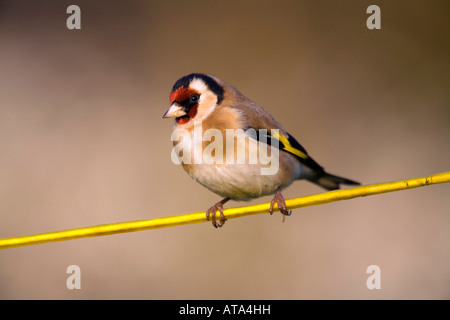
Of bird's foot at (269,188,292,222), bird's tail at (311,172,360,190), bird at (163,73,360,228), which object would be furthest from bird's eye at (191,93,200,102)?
bird's tail at (311,172,360,190)

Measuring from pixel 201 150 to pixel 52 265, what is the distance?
3.23 feet

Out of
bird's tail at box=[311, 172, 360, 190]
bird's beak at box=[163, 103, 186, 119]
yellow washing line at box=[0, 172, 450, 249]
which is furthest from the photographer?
bird's tail at box=[311, 172, 360, 190]

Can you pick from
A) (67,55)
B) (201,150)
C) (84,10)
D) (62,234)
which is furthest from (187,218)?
(67,55)

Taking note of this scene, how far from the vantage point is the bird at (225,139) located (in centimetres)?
86

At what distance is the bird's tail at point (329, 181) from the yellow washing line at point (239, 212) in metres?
0.48

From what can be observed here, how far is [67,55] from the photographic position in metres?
1.42

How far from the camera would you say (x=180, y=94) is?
826 millimetres

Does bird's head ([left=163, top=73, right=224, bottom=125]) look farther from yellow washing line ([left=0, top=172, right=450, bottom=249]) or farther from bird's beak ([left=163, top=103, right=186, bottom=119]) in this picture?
yellow washing line ([left=0, top=172, right=450, bottom=249])

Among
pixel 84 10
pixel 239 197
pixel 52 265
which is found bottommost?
pixel 52 265

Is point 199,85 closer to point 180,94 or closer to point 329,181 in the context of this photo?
point 180,94

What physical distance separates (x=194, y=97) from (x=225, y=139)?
0.32 feet

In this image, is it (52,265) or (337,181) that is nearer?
(337,181)

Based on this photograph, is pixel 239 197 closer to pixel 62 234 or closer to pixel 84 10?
pixel 62 234

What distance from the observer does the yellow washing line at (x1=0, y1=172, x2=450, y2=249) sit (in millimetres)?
598
